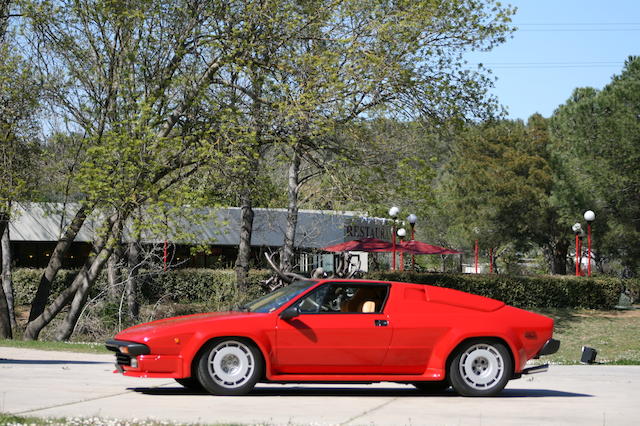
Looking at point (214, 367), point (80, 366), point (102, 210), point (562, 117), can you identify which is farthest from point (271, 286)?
point (562, 117)

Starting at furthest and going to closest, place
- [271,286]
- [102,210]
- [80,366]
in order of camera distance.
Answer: [271,286]
[102,210]
[80,366]

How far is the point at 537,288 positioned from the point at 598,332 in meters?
3.67

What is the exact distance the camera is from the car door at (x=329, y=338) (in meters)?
9.93

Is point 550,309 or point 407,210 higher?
point 407,210

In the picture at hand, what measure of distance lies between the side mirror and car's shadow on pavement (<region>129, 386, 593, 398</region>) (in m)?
0.84

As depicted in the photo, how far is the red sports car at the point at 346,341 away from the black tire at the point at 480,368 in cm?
1

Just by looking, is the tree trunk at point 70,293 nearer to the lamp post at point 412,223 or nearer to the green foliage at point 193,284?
the green foliage at point 193,284

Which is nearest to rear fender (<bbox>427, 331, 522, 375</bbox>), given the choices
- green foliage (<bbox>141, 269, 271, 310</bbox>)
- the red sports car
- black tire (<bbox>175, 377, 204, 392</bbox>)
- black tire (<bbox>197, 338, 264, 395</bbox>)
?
the red sports car

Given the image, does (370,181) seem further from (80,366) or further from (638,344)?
(80,366)

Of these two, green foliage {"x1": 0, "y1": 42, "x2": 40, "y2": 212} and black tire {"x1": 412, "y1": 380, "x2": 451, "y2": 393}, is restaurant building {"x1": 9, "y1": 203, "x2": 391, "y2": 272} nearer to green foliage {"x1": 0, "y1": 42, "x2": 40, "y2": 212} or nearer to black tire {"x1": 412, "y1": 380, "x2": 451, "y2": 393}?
green foliage {"x1": 0, "y1": 42, "x2": 40, "y2": 212}

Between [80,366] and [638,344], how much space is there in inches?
717

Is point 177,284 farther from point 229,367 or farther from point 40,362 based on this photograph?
point 229,367

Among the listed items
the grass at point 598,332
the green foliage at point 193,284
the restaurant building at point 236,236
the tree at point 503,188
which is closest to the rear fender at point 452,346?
the grass at point 598,332

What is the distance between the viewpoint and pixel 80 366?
12719mm
